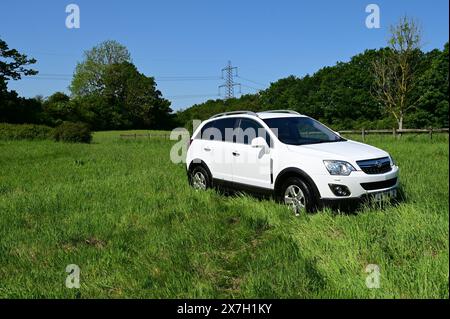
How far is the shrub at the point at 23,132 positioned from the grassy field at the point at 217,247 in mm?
27370

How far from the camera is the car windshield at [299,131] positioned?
7.52 metres

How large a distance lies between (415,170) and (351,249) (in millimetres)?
6699

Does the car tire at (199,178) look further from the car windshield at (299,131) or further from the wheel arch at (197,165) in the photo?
the car windshield at (299,131)

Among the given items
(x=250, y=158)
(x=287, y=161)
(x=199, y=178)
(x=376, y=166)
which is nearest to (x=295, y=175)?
(x=287, y=161)

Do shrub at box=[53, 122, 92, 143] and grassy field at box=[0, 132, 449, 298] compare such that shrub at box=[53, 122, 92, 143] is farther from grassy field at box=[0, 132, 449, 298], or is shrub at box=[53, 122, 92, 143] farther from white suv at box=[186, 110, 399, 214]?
white suv at box=[186, 110, 399, 214]

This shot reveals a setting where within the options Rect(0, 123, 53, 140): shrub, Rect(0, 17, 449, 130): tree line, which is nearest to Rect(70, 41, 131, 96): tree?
Rect(0, 17, 449, 130): tree line

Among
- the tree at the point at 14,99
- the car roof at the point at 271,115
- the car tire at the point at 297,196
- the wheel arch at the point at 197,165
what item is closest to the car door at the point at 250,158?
the car roof at the point at 271,115

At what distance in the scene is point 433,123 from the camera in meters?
41.9

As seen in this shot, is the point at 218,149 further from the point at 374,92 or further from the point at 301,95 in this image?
the point at 301,95

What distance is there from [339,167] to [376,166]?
693mm

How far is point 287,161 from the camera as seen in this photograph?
22.5ft
